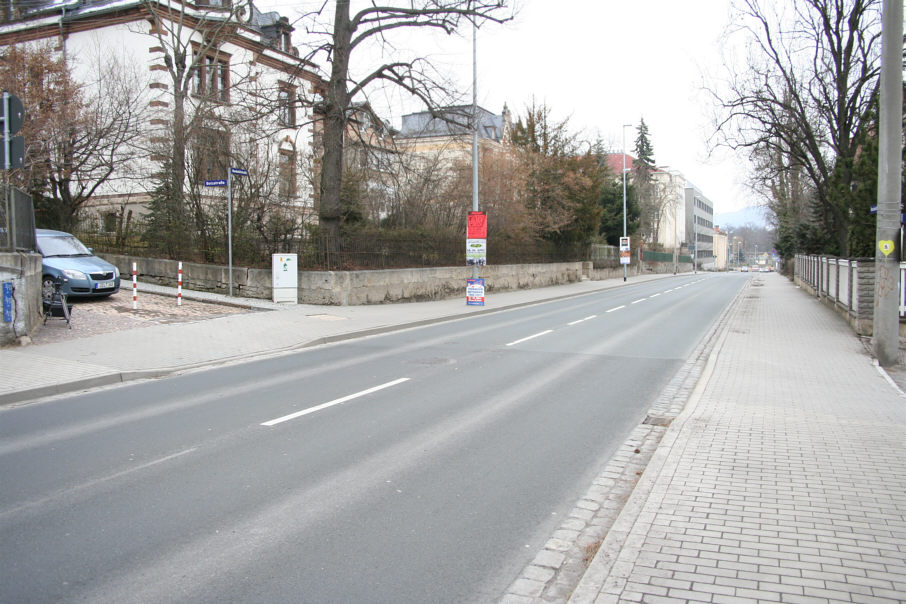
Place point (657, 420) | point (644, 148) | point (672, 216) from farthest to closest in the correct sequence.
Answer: point (672, 216) < point (644, 148) < point (657, 420)

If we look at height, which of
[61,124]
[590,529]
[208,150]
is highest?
[61,124]

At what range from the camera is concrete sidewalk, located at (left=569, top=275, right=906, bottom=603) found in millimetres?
3404

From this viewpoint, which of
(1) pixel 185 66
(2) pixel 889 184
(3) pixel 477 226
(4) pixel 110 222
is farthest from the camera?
(1) pixel 185 66

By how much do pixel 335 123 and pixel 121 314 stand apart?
903 centimetres

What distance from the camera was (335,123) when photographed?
20.5 m

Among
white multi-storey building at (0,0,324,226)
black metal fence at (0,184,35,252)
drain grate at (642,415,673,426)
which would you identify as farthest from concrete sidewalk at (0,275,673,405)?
drain grate at (642,415,673,426)

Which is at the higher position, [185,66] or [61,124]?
[185,66]

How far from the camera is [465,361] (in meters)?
11.2

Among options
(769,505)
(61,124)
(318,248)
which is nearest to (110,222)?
(61,124)

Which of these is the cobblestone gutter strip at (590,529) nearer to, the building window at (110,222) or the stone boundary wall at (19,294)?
the stone boundary wall at (19,294)

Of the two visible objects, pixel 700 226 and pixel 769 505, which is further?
pixel 700 226

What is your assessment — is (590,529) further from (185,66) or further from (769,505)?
(185,66)

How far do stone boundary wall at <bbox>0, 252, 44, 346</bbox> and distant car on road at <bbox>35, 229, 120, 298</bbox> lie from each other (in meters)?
3.34

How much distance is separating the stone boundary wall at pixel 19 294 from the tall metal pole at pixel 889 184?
14865 mm
